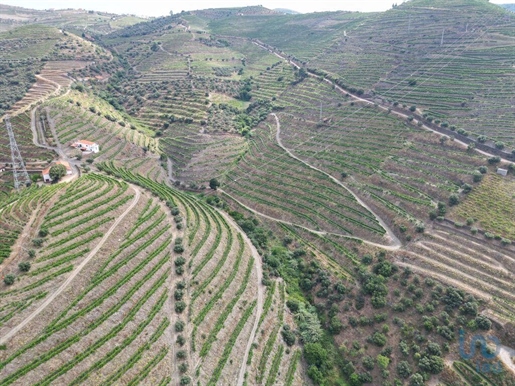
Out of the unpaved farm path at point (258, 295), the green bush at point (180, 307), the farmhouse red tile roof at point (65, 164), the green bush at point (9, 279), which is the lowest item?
the unpaved farm path at point (258, 295)

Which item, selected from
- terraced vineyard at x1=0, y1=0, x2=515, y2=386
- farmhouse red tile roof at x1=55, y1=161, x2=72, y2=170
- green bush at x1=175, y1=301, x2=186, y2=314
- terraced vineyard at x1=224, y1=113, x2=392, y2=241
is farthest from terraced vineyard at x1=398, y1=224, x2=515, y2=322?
farmhouse red tile roof at x1=55, y1=161, x2=72, y2=170

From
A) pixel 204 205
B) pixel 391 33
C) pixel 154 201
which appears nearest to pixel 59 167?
pixel 154 201

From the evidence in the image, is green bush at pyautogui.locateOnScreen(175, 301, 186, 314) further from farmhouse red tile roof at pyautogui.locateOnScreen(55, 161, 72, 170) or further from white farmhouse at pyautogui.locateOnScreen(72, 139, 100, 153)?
white farmhouse at pyautogui.locateOnScreen(72, 139, 100, 153)

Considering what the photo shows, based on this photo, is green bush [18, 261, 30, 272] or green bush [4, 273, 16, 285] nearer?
green bush [4, 273, 16, 285]

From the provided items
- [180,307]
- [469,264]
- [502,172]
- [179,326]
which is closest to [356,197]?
[469,264]

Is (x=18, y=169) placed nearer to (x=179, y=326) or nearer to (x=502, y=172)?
(x=179, y=326)

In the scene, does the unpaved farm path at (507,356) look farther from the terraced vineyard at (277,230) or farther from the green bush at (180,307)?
the green bush at (180,307)

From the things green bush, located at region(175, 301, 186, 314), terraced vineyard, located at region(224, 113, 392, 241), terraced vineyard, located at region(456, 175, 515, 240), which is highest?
terraced vineyard, located at region(456, 175, 515, 240)

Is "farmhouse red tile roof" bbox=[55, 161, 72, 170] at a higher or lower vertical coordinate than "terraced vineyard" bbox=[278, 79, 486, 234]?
higher

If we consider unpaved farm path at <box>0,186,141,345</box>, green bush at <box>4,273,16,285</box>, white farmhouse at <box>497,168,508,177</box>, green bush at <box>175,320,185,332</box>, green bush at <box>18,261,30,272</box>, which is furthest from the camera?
white farmhouse at <box>497,168,508,177</box>

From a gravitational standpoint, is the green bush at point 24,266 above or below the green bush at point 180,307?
above

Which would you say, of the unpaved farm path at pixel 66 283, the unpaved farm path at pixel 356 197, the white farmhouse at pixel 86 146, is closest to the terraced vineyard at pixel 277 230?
the unpaved farm path at pixel 66 283
